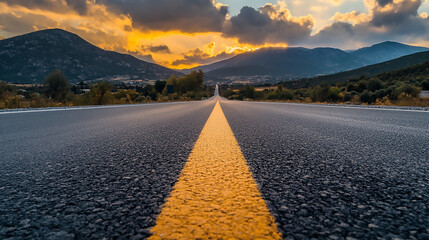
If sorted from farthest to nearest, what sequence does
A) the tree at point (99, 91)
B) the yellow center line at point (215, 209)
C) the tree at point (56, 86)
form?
the tree at point (56, 86), the tree at point (99, 91), the yellow center line at point (215, 209)

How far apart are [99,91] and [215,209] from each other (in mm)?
Result: 25522

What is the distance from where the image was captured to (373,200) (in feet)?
4.58

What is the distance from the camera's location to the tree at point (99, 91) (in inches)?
934

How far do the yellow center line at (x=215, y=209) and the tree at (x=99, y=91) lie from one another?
2457cm

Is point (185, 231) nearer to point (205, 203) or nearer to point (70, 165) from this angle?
point (205, 203)

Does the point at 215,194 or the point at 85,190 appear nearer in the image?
the point at 215,194

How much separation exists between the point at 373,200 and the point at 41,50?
780 ft

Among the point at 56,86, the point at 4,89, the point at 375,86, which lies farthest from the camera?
the point at 375,86

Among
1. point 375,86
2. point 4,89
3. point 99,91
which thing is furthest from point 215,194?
point 375,86

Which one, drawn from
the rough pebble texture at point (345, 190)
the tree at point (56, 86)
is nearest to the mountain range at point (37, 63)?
the tree at point (56, 86)

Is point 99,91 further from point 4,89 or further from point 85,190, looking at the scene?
point 85,190

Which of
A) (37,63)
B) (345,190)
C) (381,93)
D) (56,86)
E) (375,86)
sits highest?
(37,63)

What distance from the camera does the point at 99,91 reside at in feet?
78.3

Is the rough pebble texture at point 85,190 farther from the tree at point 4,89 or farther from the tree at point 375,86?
the tree at point 375,86
